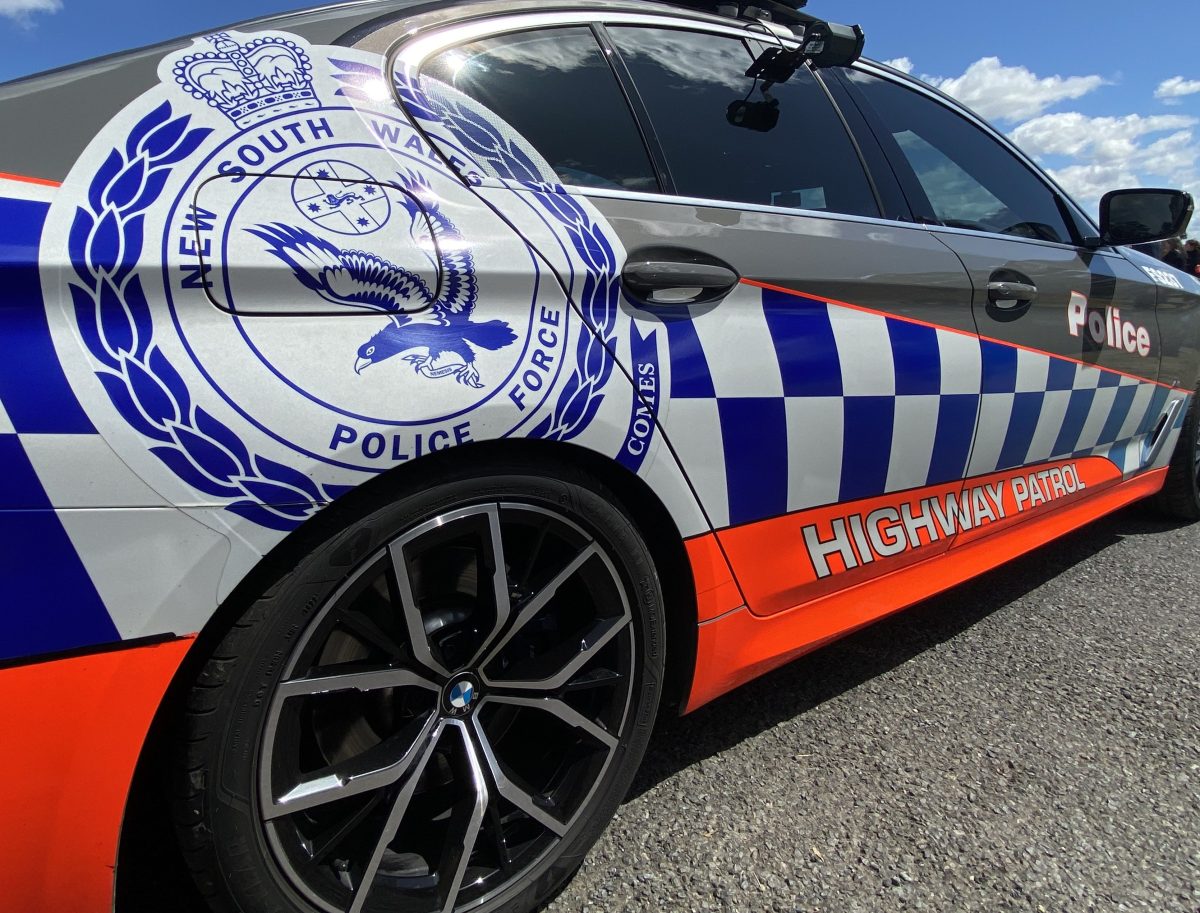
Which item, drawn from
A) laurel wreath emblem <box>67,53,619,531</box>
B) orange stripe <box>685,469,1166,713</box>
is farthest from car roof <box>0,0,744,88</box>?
orange stripe <box>685,469,1166,713</box>

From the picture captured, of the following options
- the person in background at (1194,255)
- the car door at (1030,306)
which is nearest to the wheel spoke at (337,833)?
the car door at (1030,306)

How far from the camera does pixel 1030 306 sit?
2166 millimetres

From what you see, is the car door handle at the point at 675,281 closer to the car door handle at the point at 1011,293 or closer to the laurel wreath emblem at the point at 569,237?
the laurel wreath emblem at the point at 569,237

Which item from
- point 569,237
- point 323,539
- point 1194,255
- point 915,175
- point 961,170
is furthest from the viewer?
point 1194,255

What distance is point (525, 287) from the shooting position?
1168 millimetres

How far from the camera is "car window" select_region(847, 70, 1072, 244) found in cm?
212

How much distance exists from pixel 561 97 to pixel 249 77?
54cm

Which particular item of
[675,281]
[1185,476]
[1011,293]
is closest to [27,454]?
[675,281]

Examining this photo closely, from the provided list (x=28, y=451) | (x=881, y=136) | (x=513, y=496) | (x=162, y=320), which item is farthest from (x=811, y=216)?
(x=28, y=451)

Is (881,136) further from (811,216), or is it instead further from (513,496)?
(513,496)

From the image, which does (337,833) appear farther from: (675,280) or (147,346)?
(675,280)

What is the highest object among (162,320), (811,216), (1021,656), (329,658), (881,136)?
(881,136)

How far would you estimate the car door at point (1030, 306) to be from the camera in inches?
81.0

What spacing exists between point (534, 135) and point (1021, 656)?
1963mm
